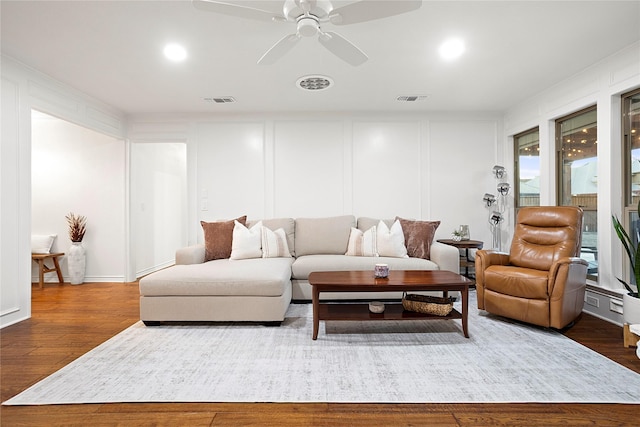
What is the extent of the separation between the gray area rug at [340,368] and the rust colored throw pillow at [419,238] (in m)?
1.21

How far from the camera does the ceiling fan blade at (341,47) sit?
2.19 m

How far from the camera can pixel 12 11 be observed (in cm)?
233

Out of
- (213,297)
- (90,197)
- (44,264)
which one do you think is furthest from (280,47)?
(44,264)

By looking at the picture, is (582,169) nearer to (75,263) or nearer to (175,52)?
(175,52)

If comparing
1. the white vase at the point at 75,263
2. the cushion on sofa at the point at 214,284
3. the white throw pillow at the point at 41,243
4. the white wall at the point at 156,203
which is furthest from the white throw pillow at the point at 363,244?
the white throw pillow at the point at 41,243

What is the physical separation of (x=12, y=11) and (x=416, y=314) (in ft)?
11.9

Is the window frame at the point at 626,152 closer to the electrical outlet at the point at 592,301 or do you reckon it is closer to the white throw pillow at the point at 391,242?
the electrical outlet at the point at 592,301

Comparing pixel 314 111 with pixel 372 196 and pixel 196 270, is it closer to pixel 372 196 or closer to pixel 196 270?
pixel 372 196

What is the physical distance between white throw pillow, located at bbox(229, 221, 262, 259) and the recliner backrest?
2689 millimetres

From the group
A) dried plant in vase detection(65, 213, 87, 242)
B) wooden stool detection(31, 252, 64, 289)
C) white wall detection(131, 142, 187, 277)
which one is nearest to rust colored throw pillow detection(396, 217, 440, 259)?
white wall detection(131, 142, 187, 277)

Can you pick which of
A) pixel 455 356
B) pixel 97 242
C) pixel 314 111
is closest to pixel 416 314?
pixel 455 356

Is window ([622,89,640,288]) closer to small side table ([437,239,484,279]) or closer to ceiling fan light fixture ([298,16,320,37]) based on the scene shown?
small side table ([437,239,484,279])

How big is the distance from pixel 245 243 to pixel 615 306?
11.8ft

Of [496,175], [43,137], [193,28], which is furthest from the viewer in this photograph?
[43,137]
